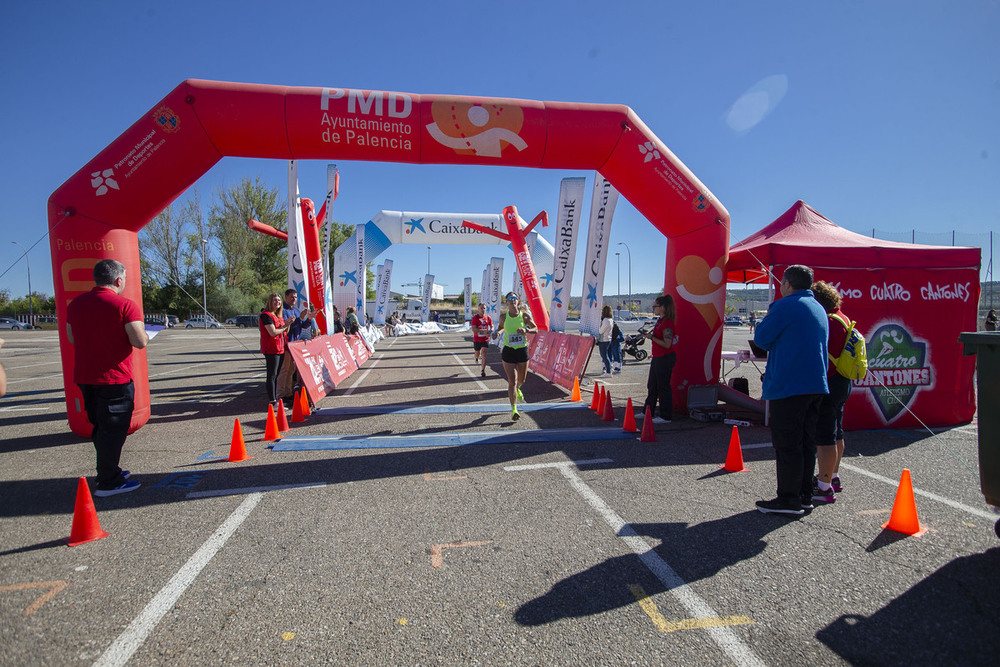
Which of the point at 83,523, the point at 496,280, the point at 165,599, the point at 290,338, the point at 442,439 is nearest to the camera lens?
the point at 165,599

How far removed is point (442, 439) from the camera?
6.16 meters

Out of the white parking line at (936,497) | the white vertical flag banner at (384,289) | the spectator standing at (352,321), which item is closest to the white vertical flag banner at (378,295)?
the white vertical flag banner at (384,289)

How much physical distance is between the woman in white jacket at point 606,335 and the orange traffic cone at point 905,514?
808 centimetres

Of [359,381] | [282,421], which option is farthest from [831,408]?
[359,381]

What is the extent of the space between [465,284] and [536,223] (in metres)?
22.1

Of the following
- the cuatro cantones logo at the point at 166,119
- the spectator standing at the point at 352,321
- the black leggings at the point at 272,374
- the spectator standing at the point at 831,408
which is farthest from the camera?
the spectator standing at the point at 352,321

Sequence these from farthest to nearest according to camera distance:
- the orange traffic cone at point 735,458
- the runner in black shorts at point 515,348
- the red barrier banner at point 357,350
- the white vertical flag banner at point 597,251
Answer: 1. the red barrier banner at point 357,350
2. the white vertical flag banner at point 597,251
3. the runner in black shorts at point 515,348
4. the orange traffic cone at point 735,458

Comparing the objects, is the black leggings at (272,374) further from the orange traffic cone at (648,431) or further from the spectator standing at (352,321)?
the spectator standing at (352,321)

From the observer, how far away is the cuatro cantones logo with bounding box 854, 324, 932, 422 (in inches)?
254

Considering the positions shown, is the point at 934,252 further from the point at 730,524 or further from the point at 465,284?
the point at 465,284

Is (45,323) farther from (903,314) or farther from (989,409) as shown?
(989,409)

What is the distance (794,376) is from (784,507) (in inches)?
40.9

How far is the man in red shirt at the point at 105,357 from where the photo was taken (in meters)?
4.24

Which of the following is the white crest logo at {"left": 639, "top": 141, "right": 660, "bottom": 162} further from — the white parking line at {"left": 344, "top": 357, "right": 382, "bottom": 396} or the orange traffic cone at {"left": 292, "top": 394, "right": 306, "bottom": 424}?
the white parking line at {"left": 344, "top": 357, "right": 382, "bottom": 396}
